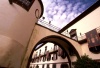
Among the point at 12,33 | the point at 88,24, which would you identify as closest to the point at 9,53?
the point at 12,33

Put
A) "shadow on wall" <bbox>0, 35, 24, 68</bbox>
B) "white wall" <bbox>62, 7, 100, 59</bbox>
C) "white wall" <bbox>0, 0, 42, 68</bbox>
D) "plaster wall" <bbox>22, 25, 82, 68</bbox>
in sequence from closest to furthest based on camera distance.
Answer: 1. "shadow on wall" <bbox>0, 35, 24, 68</bbox>
2. "white wall" <bbox>0, 0, 42, 68</bbox>
3. "plaster wall" <bbox>22, 25, 82, 68</bbox>
4. "white wall" <bbox>62, 7, 100, 59</bbox>

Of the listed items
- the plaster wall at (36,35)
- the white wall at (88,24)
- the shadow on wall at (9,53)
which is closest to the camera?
the shadow on wall at (9,53)

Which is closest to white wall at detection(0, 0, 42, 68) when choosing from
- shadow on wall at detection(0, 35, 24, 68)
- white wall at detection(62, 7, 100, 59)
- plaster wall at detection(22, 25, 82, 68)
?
shadow on wall at detection(0, 35, 24, 68)

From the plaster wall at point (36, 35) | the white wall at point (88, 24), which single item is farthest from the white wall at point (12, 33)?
the white wall at point (88, 24)

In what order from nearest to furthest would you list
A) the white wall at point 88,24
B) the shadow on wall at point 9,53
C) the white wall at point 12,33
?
the shadow on wall at point 9,53
the white wall at point 12,33
the white wall at point 88,24

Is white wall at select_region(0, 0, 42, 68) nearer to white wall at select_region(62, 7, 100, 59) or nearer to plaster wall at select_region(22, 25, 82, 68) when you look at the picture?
plaster wall at select_region(22, 25, 82, 68)

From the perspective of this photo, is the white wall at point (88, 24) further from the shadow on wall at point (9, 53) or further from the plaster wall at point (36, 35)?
the shadow on wall at point (9, 53)

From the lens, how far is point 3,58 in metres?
3.44

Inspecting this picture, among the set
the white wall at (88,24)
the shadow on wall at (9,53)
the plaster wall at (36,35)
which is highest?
the white wall at (88,24)

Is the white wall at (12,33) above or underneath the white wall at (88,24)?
underneath

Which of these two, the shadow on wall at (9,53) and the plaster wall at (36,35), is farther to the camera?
the plaster wall at (36,35)

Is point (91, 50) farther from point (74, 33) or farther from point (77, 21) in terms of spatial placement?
point (77, 21)

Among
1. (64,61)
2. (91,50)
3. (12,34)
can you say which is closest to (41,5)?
(12,34)

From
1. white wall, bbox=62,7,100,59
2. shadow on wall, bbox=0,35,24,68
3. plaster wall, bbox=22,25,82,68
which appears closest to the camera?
shadow on wall, bbox=0,35,24,68
